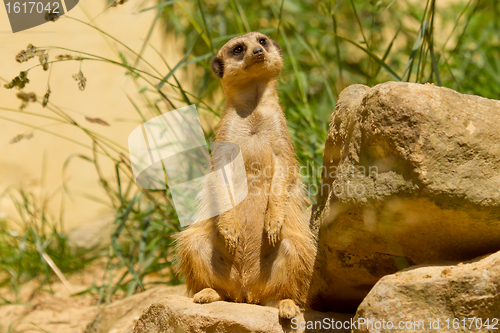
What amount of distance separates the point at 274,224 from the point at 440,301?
1.02 m

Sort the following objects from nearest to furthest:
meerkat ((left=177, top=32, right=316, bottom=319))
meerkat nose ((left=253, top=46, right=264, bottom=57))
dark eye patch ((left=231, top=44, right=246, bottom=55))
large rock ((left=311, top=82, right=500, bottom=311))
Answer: large rock ((left=311, top=82, right=500, bottom=311))
meerkat ((left=177, top=32, right=316, bottom=319))
meerkat nose ((left=253, top=46, right=264, bottom=57))
dark eye patch ((left=231, top=44, right=246, bottom=55))

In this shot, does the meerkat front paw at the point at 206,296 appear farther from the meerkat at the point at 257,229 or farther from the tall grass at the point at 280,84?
the tall grass at the point at 280,84

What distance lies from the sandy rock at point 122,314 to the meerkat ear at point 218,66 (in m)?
1.39

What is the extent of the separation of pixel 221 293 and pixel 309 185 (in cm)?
102

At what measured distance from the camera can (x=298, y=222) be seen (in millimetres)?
2461

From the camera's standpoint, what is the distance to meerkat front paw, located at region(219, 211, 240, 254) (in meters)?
2.40

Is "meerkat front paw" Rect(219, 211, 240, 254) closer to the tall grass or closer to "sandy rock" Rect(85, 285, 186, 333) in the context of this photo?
"sandy rock" Rect(85, 285, 186, 333)

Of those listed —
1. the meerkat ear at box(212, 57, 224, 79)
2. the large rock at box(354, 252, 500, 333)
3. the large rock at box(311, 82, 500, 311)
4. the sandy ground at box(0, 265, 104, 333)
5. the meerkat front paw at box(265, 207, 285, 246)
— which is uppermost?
the meerkat ear at box(212, 57, 224, 79)

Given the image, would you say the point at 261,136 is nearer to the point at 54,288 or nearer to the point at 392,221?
the point at 392,221

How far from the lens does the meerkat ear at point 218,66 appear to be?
A: 9.77 ft

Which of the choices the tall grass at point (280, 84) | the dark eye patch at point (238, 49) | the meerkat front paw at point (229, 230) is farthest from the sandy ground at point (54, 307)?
the dark eye patch at point (238, 49)

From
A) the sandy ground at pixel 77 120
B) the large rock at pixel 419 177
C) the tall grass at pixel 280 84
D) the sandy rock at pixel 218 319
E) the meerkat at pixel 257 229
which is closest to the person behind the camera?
the large rock at pixel 419 177

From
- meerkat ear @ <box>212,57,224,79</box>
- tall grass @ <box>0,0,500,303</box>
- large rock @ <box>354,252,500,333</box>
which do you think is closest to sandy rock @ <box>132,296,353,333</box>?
large rock @ <box>354,252,500,333</box>

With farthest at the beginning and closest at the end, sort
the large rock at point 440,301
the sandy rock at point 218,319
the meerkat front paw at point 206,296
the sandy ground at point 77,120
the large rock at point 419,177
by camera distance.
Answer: the sandy ground at point 77,120 < the meerkat front paw at point 206,296 < the sandy rock at point 218,319 < the large rock at point 419,177 < the large rock at point 440,301
